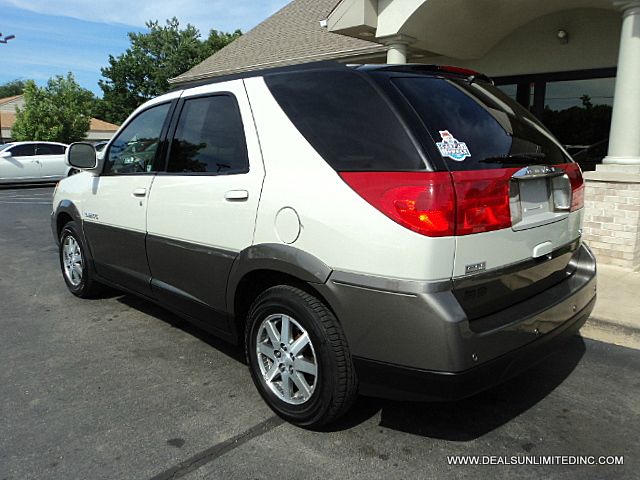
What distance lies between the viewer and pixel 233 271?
304 centimetres

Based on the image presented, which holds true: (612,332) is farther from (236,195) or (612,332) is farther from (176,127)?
(176,127)

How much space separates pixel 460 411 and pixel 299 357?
1.03 meters

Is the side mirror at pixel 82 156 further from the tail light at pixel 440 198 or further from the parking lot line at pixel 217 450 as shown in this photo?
the tail light at pixel 440 198

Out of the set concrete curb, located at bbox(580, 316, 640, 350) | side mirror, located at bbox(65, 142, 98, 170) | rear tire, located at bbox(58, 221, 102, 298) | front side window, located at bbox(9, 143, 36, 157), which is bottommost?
concrete curb, located at bbox(580, 316, 640, 350)

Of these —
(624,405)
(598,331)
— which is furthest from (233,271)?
(598,331)

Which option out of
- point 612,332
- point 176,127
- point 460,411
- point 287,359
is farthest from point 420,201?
point 612,332

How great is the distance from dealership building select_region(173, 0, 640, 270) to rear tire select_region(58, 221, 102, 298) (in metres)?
5.51

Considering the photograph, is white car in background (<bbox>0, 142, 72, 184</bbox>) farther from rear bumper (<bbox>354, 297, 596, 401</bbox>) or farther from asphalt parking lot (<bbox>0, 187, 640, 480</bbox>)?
rear bumper (<bbox>354, 297, 596, 401</bbox>)

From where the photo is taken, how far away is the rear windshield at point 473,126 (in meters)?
2.42

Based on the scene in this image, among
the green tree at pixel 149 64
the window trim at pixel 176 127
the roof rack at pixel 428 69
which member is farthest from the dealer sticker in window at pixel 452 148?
the green tree at pixel 149 64

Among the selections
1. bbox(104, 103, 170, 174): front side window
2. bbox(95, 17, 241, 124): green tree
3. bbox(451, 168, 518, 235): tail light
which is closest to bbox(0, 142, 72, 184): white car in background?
bbox(104, 103, 170, 174): front side window

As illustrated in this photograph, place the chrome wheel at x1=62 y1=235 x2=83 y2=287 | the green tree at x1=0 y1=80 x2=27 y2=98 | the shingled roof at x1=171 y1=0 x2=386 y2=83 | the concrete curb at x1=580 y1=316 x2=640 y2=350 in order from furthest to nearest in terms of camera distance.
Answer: the green tree at x1=0 y1=80 x2=27 y2=98 < the shingled roof at x1=171 y1=0 x2=386 y2=83 < the chrome wheel at x1=62 y1=235 x2=83 y2=287 < the concrete curb at x1=580 y1=316 x2=640 y2=350

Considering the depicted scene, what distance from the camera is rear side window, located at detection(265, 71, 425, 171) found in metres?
2.39

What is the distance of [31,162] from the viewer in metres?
18.2
